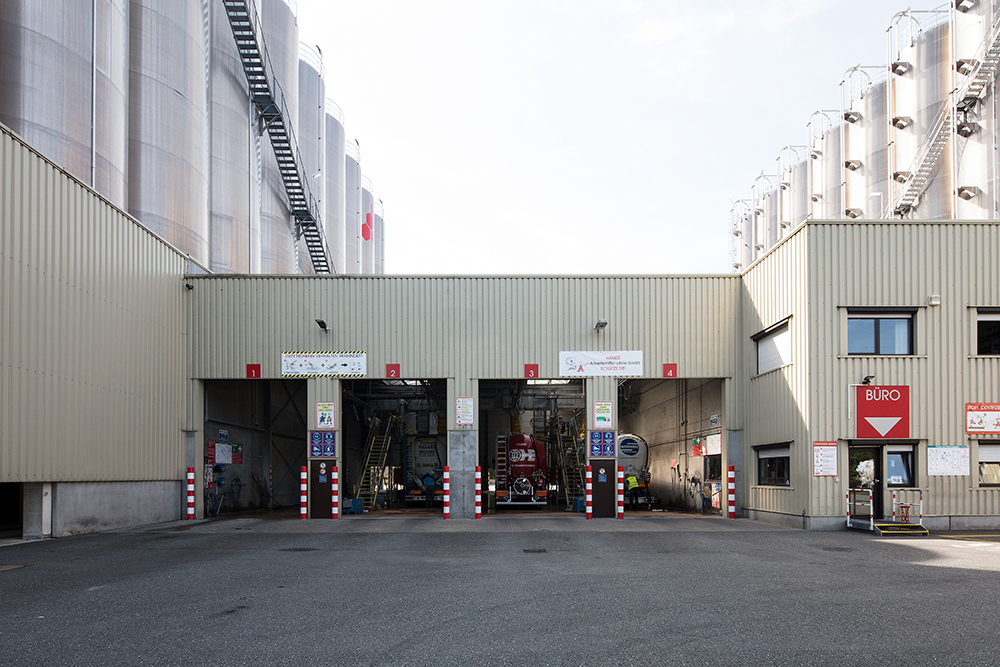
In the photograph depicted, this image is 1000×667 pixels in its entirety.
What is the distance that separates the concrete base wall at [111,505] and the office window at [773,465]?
15.4m

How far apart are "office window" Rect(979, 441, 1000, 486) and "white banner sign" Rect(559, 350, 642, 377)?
329 inches

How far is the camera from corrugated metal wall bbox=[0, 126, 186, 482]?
15477 mm

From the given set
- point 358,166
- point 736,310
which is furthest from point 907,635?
point 358,166

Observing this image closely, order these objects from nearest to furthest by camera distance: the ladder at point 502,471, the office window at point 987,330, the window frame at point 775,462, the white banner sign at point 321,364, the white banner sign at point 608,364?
the office window at point 987,330
the window frame at point 775,462
the white banner sign at point 608,364
the white banner sign at point 321,364
the ladder at point 502,471

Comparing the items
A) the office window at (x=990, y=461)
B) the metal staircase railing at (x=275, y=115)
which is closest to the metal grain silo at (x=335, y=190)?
the metal staircase railing at (x=275, y=115)

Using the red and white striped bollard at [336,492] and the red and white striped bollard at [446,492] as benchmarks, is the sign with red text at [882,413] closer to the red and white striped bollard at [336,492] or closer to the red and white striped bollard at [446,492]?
the red and white striped bollard at [446,492]

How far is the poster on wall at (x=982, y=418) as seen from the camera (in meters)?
18.5

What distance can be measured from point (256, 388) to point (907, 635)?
2448 cm

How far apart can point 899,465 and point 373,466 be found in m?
17.8

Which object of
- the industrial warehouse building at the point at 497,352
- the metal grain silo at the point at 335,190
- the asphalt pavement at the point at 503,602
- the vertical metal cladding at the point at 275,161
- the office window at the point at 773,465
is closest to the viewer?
the asphalt pavement at the point at 503,602

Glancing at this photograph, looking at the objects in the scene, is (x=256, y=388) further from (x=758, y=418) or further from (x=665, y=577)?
(x=665, y=577)

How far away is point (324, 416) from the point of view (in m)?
23.0

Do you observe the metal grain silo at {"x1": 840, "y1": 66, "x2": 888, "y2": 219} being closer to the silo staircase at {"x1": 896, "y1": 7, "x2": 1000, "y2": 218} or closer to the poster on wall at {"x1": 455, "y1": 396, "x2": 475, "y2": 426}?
the silo staircase at {"x1": 896, "y1": 7, "x2": 1000, "y2": 218}

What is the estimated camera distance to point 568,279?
23484mm
